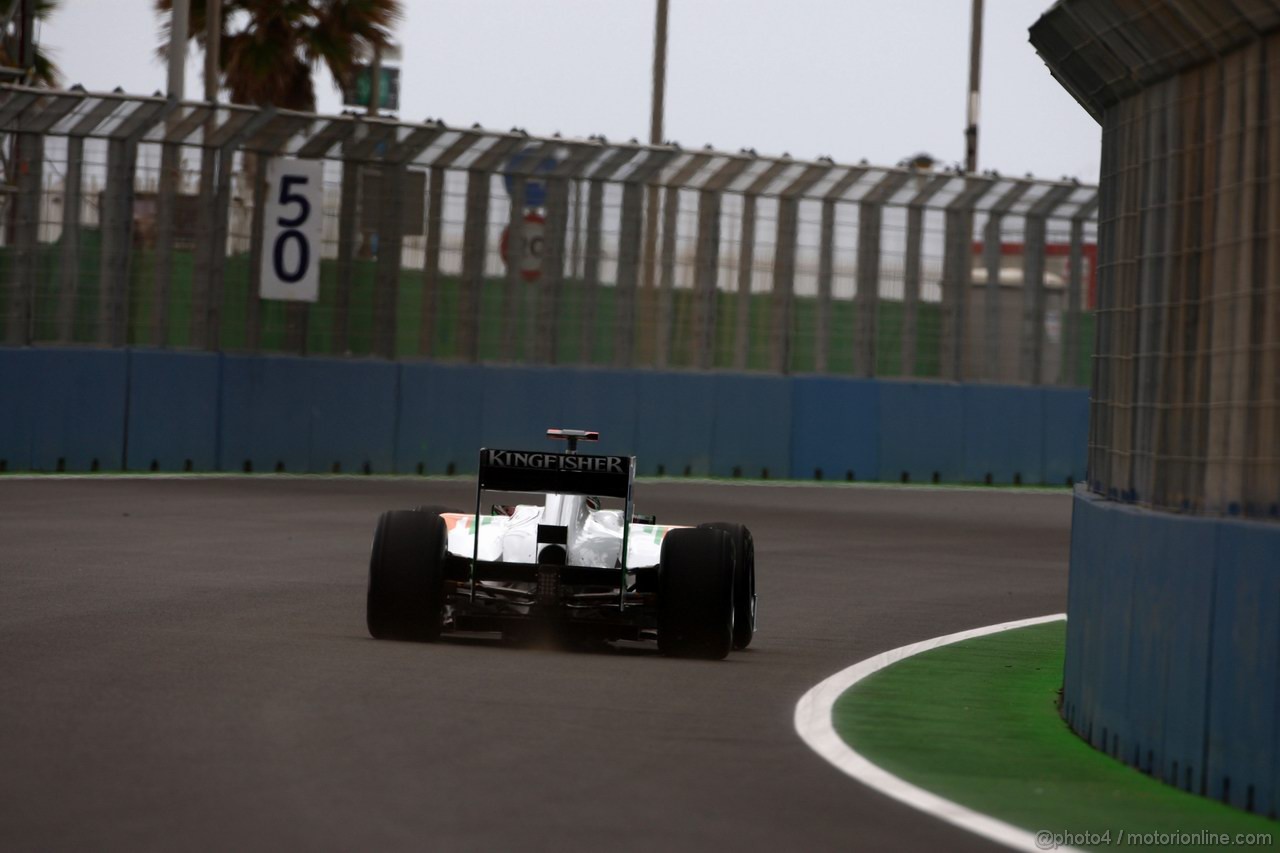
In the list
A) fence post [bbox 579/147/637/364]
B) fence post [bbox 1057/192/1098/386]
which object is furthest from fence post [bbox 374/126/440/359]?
fence post [bbox 1057/192/1098/386]

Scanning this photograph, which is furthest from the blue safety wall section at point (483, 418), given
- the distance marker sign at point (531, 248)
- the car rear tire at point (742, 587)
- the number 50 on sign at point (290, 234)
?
the car rear tire at point (742, 587)

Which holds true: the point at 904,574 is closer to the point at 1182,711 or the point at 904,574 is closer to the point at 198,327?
the point at 1182,711

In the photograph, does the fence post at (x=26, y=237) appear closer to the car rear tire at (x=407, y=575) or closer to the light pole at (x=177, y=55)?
the light pole at (x=177, y=55)

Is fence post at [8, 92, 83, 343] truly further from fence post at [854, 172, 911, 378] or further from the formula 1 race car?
the formula 1 race car

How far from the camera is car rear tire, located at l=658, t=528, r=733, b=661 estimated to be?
1130 cm

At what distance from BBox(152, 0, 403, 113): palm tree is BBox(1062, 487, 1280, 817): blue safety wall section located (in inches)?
1146

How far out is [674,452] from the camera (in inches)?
1247

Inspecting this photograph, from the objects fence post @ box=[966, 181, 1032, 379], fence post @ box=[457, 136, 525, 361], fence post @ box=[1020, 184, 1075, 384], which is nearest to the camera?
fence post @ box=[457, 136, 525, 361]

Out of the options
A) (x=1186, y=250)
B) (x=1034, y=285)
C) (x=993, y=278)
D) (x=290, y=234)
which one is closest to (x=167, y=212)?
(x=290, y=234)

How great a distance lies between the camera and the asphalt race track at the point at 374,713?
6570mm

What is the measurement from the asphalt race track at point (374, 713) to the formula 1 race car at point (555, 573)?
202 mm

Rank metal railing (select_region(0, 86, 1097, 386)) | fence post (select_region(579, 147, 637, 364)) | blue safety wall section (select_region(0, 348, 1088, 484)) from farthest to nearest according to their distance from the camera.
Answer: fence post (select_region(579, 147, 637, 364)) → metal railing (select_region(0, 86, 1097, 386)) → blue safety wall section (select_region(0, 348, 1088, 484))

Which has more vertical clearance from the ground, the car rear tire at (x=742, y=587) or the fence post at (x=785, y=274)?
the fence post at (x=785, y=274)

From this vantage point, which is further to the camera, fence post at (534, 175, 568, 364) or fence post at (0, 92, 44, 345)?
fence post at (534, 175, 568, 364)
